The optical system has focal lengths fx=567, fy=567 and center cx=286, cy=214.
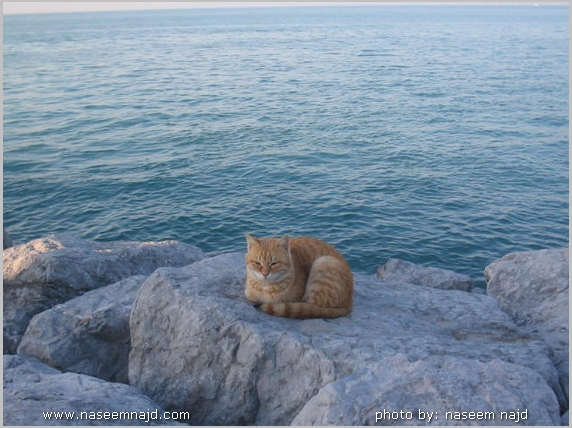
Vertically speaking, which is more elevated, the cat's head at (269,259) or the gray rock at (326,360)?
the cat's head at (269,259)

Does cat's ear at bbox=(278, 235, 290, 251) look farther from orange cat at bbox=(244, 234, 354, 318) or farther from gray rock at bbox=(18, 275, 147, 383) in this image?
gray rock at bbox=(18, 275, 147, 383)

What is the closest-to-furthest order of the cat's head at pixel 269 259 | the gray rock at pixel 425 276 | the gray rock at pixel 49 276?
the cat's head at pixel 269 259, the gray rock at pixel 49 276, the gray rock at pixel 425 276

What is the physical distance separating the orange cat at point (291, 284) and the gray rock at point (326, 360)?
0.20 meters

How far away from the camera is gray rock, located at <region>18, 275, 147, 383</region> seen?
384 inches

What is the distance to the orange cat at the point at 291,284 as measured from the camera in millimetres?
8930

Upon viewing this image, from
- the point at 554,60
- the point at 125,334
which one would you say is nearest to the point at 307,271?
the point at 125,334

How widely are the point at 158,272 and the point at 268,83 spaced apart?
41.7 meters

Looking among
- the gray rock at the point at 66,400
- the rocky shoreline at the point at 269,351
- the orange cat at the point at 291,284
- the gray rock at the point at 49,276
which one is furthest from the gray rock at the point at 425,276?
the gray rock at the point at 66,400

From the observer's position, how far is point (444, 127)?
33.3 m

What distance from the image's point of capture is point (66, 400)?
712cm

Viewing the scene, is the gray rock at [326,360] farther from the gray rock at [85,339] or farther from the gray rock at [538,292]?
the gray rock at [85,339]

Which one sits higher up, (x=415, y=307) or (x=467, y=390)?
(x=467, y=390)

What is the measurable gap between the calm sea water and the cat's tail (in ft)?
31.8

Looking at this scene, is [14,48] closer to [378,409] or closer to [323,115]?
[323,115]
